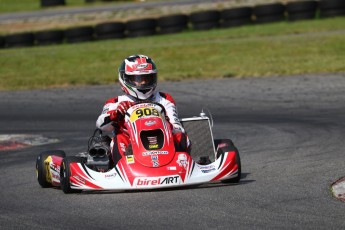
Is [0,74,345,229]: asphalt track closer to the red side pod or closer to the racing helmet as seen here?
the red side pod

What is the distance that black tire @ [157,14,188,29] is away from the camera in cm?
2892

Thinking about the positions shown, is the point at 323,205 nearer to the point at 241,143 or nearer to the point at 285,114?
the point at 241,143

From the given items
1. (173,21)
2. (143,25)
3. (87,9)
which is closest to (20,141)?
(143,25)

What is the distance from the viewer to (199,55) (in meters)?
23.6

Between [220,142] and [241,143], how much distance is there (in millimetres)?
2723

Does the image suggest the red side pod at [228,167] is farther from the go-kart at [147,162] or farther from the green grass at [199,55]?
the green grass at [199,55]

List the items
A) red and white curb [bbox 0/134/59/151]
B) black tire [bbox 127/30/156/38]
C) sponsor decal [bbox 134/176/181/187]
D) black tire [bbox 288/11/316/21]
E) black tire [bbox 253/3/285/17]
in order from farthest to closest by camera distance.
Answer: black tire [bbox 127/30/156/38] → black tire [bbox 253/3/285/17] → black tire [bbox 288/11/316/21] → red and white curb [bbox 0/134/59/151] → sponsor decal [bbox 134/176/181/187]

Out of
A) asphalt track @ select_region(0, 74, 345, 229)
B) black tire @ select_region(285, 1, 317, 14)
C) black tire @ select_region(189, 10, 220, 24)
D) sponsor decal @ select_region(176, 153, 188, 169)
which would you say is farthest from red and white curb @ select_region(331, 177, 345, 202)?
black tire @ select_region(189, 10, 220, 24)

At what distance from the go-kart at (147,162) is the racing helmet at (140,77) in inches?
10.2

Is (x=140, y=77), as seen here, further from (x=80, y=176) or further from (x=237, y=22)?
(x=237, y=22)

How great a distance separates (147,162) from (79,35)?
2033 cm

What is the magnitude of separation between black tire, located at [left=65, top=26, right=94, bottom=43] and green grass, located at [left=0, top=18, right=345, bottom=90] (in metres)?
0.56

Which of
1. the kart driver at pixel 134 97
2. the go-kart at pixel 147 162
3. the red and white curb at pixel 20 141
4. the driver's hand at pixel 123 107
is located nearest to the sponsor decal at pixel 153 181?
the go-kart at pixel 147 162

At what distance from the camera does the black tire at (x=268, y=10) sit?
93.8 feet
